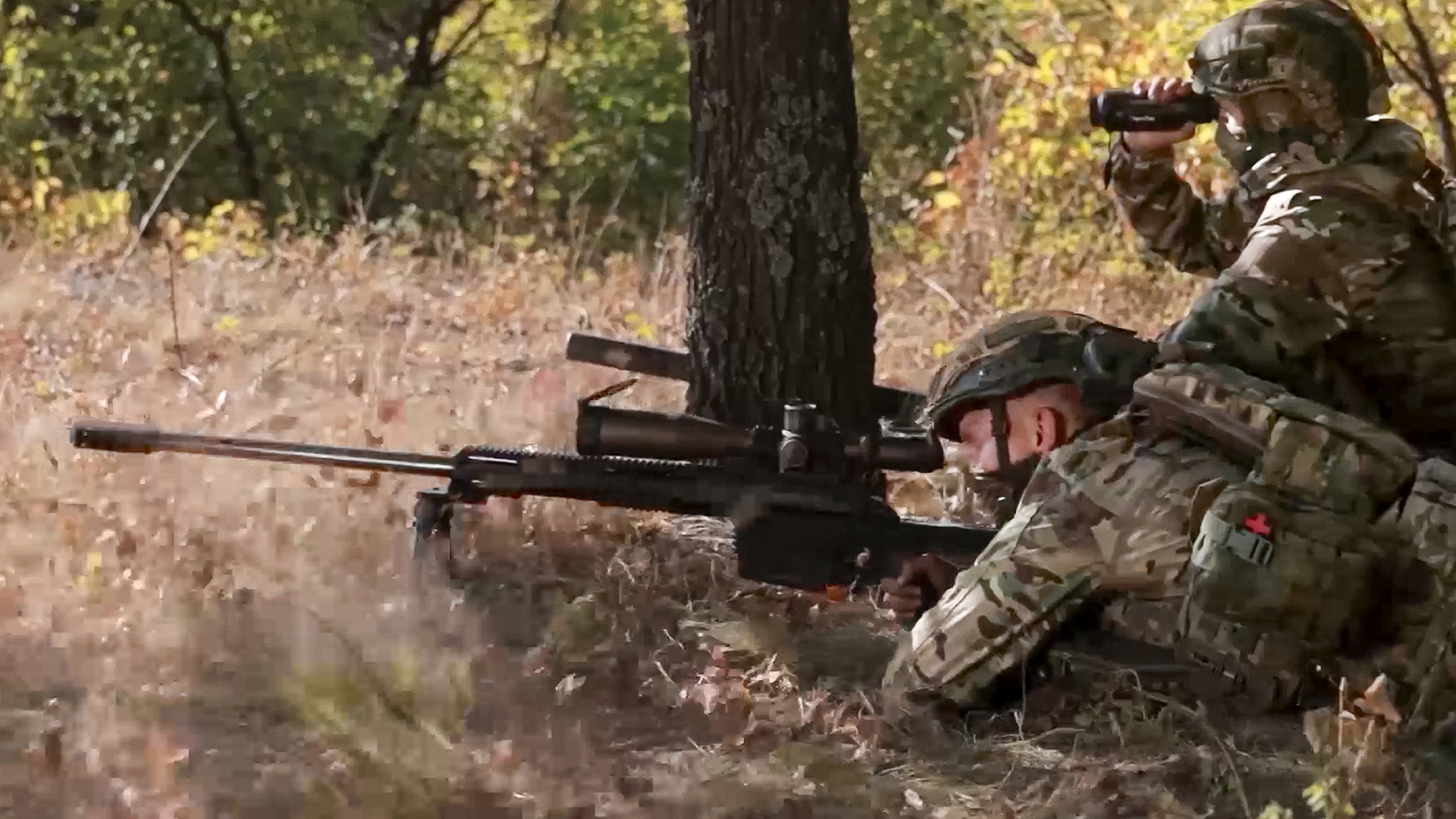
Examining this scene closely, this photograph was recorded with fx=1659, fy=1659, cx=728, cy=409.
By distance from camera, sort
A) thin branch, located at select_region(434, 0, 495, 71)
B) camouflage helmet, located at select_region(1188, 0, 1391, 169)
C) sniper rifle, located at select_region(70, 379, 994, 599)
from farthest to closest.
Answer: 1. thin branch, located at select_region(434, 0, 495, 71)
2. sniper rifle, located at select_region(70, 379, 994, 599)
3. camouflage helmet, located at select_region(1188, 0, 1391, 169)

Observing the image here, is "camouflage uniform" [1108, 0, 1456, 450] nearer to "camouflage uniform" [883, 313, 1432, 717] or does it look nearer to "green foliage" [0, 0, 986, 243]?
"camouflage uniform" [883, 313, 1432, 717]

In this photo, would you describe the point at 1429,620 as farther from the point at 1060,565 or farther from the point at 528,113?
the point at 528,113

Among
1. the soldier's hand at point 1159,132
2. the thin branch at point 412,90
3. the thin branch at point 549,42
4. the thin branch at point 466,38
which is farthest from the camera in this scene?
the thin branch at point 549,42

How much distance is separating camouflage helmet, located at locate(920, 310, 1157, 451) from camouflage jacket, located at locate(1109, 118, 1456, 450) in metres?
0.16

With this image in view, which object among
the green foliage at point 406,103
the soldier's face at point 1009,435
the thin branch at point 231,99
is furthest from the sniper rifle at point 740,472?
the thin branch at point 231,99

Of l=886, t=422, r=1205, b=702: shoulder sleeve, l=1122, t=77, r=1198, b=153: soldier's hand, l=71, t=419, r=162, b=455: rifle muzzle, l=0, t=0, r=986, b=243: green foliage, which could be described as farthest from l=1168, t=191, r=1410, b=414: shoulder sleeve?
l=0, t=0, r=986, b=243: green foliage

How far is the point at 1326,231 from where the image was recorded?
3.70 metres

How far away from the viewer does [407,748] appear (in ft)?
11.1

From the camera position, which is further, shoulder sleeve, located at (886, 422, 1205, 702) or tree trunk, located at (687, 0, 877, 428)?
tree trunk, located at (687, 0, 877, 428)

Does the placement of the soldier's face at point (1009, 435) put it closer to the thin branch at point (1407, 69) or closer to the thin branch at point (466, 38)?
the thin branch at point (1407, 69)

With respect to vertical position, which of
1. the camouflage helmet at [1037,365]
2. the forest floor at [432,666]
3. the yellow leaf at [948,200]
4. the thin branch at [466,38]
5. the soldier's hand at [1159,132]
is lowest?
the forest floor at [432,666]

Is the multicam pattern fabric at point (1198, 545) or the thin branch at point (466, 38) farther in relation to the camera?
the thin branch at point (466, 38)

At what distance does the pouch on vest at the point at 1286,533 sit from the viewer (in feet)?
10.8

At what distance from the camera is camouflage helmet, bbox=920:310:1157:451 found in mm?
3887
